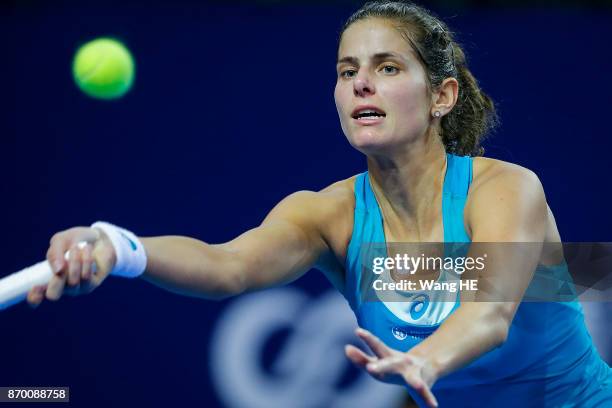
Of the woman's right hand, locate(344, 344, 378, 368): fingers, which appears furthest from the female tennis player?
locate(344, 344, 378, 368): fingers

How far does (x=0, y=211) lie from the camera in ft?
14.5

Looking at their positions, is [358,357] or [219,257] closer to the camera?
[358,357]

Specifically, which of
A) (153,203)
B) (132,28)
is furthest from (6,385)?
(132,28)

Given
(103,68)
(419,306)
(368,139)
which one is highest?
(103,68)

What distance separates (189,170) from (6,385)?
4.38 ft

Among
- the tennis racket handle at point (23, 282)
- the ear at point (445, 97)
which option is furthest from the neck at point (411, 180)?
the tennis racket handle at point (23, 282)

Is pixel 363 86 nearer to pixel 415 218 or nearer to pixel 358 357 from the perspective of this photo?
pixel 415 218

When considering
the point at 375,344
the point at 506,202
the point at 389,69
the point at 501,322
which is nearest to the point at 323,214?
the point at 389,69

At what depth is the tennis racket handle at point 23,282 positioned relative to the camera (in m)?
1.87

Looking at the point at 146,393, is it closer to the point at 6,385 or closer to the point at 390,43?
the point at 6,385

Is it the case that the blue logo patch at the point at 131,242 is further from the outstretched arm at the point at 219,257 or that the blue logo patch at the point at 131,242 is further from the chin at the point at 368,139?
the chin at the point at 368,139

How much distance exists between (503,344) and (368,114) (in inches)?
29.5

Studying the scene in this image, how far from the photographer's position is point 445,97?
2.86m

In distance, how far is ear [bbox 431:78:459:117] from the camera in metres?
2.81
